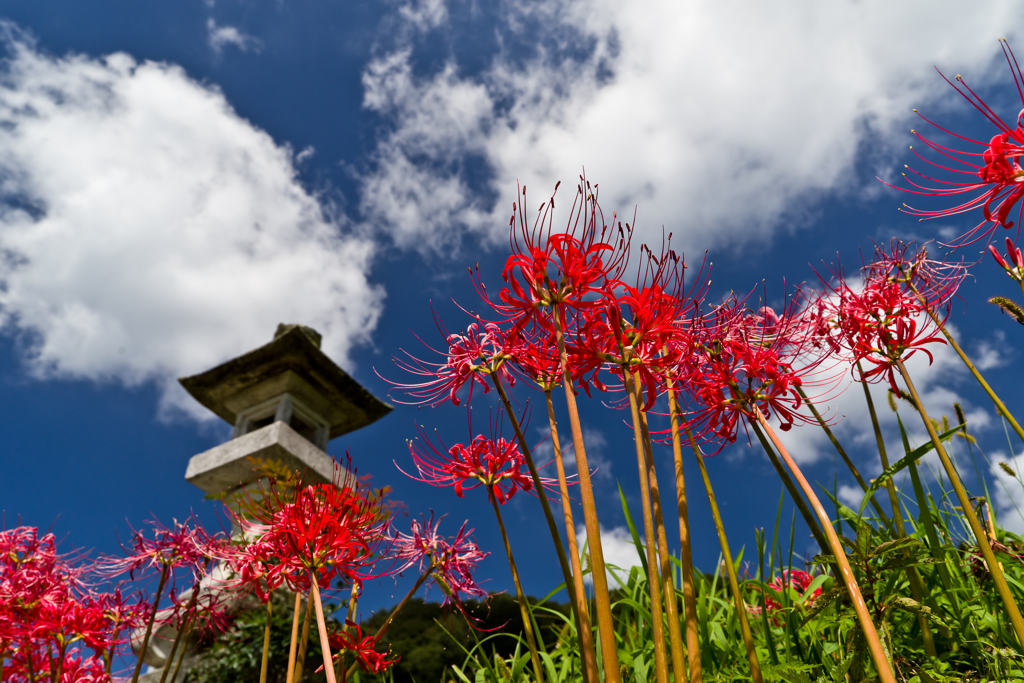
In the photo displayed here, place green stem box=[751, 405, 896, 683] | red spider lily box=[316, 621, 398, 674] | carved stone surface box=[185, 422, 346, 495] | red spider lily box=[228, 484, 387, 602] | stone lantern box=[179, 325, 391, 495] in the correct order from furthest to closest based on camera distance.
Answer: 1. stone lantern box=[179, 325, 391, 495]
2. carved stone surface box=[185, 422, 346, 495]
3. red spider lily box=[316, 621, 398, 674]
4. red spider lily box=[228, 484, 387, 602]
5. green stem box=[751, 405, 896, 683]

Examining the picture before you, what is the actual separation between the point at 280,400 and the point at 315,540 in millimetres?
10780

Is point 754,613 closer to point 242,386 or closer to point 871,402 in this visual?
point 871,402

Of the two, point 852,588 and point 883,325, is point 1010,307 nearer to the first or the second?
point 883,325

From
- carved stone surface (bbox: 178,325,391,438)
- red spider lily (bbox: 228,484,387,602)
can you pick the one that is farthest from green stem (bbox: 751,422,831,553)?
carved stone surface (bbox: 178,325,391,438)

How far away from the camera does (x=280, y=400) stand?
462 inches

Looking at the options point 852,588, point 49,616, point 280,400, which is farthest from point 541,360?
point 280,400

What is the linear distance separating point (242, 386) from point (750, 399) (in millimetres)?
12415

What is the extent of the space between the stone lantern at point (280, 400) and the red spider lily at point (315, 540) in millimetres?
8682

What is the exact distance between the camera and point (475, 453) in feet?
6.35

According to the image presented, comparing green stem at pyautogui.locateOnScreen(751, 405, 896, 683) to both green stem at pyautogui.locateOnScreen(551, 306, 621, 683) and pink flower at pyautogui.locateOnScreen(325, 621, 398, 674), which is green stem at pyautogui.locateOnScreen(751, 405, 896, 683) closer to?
green stem at pyautogui.locateOnScreen(551, 306, 621, 683)

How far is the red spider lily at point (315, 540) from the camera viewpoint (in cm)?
178

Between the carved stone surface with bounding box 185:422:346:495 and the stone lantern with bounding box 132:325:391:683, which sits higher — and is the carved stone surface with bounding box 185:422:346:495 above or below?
below

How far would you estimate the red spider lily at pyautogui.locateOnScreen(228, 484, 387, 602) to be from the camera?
5.84 feet

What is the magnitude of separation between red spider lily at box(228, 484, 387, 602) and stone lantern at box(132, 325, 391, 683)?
868 cm
